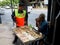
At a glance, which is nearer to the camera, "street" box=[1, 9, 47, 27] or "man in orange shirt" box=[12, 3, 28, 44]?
"man in orange shirt" box=[12, 3, 28, 44]

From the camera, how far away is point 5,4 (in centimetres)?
990

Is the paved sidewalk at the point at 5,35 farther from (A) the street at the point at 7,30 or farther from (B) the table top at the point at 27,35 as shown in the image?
(B) the table top at the point at 27,35

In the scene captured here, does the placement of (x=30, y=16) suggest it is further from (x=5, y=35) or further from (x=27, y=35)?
(x=27, y=35)

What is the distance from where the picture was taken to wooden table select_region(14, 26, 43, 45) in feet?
12.4

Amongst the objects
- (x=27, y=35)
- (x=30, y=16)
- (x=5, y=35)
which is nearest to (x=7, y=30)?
(x=5, y=35)

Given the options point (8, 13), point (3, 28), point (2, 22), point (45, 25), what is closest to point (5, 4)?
point (8, 13)

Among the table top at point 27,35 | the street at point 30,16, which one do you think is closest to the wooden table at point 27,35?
Result: the table top at point 27,35

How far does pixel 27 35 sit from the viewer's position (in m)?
4.13

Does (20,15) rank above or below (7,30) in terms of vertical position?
above

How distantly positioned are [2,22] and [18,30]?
4585mm

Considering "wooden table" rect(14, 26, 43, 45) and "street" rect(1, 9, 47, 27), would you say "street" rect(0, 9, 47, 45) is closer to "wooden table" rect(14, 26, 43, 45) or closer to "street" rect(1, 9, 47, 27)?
"street" rect(1, 9, 47, 27)

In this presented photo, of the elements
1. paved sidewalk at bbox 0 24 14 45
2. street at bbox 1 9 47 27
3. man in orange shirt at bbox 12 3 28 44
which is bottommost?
paved sidewalk at bbox 0 24 14 45

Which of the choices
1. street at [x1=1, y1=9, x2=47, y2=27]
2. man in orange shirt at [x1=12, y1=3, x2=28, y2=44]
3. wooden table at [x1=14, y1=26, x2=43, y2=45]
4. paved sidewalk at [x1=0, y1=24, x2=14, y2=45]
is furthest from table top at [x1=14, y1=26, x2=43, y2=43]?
street at [x1=1, y1=9, x2=47, y2=27]

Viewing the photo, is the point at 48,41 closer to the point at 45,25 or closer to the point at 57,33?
the point at 57,33
